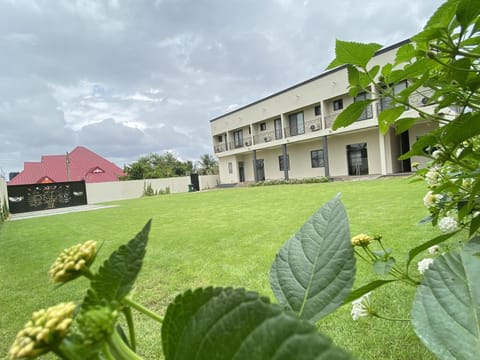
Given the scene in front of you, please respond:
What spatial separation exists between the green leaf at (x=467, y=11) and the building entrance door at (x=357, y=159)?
1609cm

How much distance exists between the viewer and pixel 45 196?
1722 cm

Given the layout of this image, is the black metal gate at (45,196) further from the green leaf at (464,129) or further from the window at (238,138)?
the green leaf at (464,129)

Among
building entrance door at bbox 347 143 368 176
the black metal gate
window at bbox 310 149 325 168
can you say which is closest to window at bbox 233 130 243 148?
window at bbox 310 149 325 168

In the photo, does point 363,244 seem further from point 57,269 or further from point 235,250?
point 235,250

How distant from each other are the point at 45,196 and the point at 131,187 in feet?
20.2

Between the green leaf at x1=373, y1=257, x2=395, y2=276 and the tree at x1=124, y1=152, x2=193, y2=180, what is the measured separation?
99.6ft

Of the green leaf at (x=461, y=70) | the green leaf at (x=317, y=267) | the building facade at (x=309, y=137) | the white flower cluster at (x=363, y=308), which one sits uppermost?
the building facade at (x=309, y=137)

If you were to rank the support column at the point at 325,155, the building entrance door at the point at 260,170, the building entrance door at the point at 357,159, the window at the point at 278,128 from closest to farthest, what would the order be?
the building entrance door at the point at 357,159 → the support column at the point at 325,155 → the window at the point at 278,128 → the building entrance door at the point at 260,170

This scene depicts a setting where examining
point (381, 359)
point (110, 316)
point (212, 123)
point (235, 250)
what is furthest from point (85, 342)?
point (212, 123)

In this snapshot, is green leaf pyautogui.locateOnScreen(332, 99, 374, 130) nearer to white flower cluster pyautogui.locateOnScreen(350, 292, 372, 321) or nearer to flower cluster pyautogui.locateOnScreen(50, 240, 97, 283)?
white flower cluster pyautogui.locateOnScreen(350, 292, 372, 321)

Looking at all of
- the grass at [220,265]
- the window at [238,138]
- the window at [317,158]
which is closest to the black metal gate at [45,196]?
the window at [238,138]

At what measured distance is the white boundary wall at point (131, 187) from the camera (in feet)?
66.4

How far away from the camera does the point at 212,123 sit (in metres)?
25.2

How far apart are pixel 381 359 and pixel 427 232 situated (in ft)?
8.42
